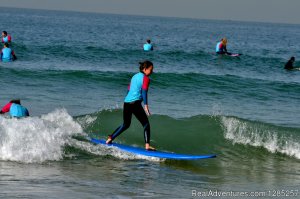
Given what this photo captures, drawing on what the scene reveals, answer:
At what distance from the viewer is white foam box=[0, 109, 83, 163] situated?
33.4 ft

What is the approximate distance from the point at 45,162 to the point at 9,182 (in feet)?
6.21

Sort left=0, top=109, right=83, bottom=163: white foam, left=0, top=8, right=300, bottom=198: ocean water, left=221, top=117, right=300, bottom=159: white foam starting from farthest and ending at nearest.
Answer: left=221, top=117, right=300, bottom=159: white foam
left=0, top=109, right=83, bottom=163: white foam
left=0, top=8, right=300, bottom=198: ocean water

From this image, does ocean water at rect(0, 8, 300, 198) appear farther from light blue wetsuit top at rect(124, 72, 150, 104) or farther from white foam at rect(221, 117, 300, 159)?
light blue wetsuit top at rect(124, 72, 150, 104)

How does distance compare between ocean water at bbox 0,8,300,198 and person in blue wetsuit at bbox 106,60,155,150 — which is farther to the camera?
person in blue wetsuit at bbox 106,60,155,150

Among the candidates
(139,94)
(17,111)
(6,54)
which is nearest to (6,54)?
(6,54)

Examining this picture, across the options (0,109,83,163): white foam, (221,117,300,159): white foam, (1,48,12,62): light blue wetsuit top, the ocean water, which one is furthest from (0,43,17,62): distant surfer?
(0,109,83,163): white foam

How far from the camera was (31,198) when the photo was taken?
24.4 ft

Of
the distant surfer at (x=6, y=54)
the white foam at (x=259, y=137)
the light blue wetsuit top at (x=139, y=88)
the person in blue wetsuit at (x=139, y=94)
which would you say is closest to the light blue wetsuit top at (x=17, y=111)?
the person in blue wetsuit at (x=139, y=94)

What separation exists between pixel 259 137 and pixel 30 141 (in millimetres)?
5622

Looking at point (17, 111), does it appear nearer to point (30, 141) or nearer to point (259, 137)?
point (30, 141)

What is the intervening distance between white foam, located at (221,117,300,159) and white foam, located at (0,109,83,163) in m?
4.28

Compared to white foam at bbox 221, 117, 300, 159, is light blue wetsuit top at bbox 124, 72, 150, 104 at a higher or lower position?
higher

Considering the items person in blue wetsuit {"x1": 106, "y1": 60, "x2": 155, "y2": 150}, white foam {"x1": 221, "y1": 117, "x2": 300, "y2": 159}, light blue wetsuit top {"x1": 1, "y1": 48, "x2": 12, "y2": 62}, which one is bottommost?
white foam {"x1": 221, "y1": 117, "x2": 300, "y2": 159}

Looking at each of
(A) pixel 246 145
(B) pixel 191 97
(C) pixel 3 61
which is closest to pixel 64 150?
(A) pixel 246 145
